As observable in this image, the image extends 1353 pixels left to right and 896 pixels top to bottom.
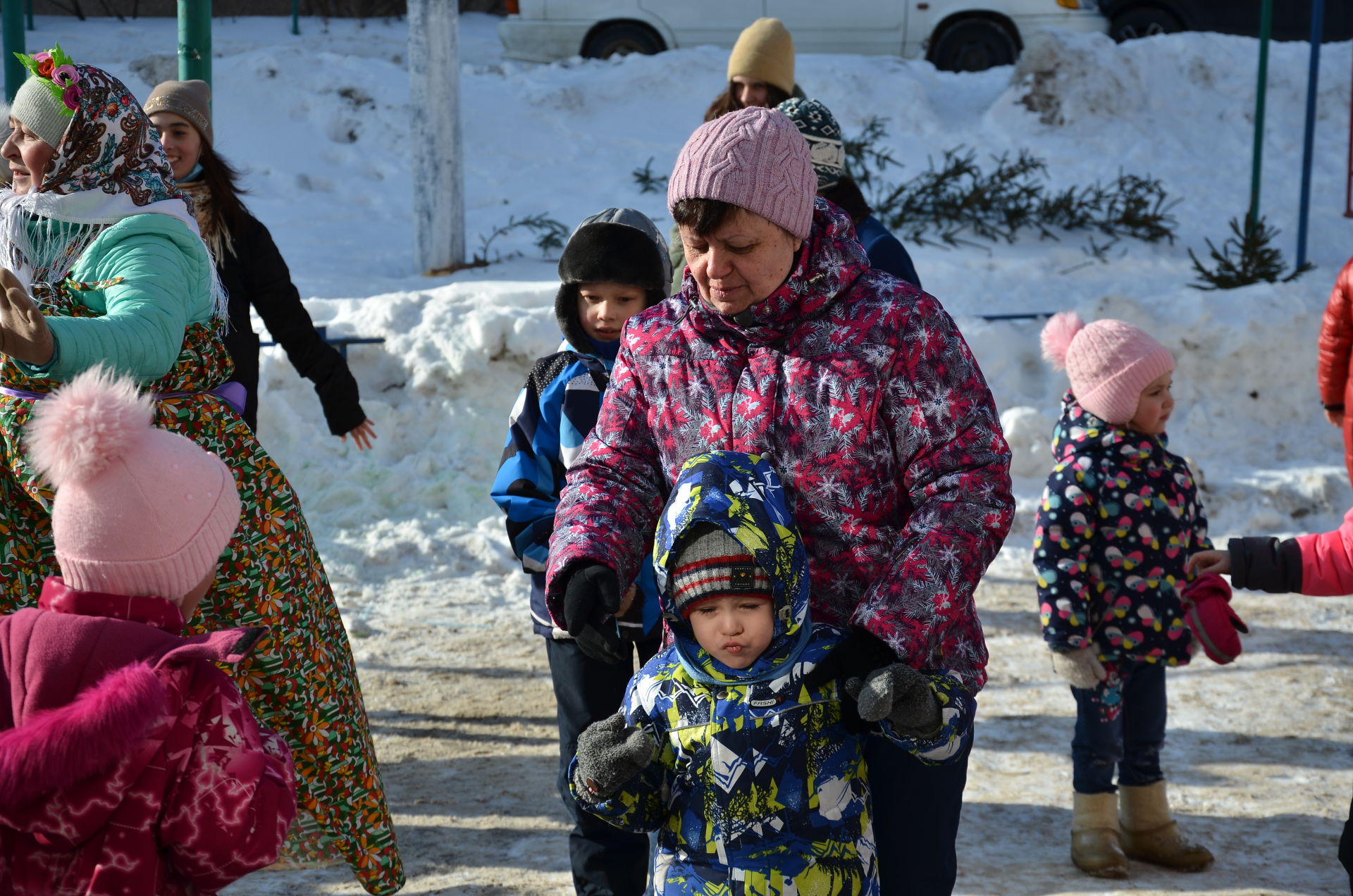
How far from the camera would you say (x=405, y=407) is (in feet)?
23.6

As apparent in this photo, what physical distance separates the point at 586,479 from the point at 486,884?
161cm

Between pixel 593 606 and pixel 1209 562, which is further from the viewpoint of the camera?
pixel 1209 562

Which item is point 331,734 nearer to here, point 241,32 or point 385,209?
point 385,209

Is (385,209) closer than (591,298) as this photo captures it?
No

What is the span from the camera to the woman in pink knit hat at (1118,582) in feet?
11.7

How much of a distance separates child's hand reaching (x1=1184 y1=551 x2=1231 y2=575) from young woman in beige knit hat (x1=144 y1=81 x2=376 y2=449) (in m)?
2.66

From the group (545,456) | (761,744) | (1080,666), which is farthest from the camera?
(1080,666)

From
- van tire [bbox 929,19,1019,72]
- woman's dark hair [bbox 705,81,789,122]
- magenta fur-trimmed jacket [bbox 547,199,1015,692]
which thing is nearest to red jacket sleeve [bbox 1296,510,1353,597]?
magenta fur-trimmed jacket [bbox 547,199,1015,692]

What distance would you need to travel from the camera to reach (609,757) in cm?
213

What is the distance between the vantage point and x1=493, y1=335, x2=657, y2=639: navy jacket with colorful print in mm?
3146

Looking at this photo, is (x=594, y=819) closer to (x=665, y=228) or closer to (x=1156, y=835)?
(x=1156, y=835)

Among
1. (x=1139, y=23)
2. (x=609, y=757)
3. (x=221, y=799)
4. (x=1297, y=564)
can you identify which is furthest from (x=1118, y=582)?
(x=1139, y=23)

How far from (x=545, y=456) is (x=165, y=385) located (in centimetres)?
86

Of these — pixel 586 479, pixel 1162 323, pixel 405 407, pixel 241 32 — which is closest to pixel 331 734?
pixel 586 479
